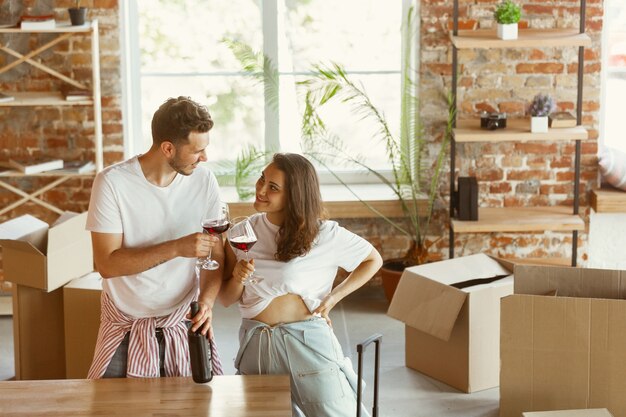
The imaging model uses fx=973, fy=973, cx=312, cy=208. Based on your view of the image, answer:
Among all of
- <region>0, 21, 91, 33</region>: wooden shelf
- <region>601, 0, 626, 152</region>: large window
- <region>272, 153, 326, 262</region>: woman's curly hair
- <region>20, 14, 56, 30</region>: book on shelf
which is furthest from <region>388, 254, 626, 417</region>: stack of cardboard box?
<region>20, 14, 56, 30</region>: book on shelf

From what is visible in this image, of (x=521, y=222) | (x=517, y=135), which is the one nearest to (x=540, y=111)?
(x=517, y=135)

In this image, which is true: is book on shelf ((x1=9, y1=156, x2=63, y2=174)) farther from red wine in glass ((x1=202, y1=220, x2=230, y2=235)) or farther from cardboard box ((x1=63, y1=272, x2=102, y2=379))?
red wine in glass ((x1=202, y1=220, x2=230, y2=235))

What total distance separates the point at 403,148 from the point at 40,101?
211cm

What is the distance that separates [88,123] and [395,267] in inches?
78.5

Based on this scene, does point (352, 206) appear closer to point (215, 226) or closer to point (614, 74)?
point (614, 74)

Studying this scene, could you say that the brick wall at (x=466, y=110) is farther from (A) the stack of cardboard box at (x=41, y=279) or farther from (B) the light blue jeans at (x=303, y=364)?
(B) the light blue jeans at (x=303, y=364)

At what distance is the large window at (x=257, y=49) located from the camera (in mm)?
5840

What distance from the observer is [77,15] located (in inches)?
209

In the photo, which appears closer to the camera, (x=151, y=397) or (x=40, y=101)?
(x=151, y=397)

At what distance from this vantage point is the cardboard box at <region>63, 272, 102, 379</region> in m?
4.34

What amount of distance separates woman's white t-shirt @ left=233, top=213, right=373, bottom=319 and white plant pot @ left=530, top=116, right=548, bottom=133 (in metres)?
2.28

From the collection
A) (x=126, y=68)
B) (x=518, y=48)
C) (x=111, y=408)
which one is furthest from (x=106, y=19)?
(x=111, y=408)

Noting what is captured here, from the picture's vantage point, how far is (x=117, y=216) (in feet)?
10.3

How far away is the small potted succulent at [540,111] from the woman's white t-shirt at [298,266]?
2282 millimetres
